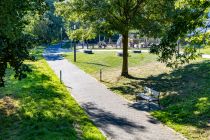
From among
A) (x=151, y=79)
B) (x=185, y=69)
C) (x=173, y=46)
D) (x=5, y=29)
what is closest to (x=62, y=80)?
(x=151, y=79)

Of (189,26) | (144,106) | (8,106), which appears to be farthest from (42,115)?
(189,26)

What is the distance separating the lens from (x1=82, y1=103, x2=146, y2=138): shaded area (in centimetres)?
1344

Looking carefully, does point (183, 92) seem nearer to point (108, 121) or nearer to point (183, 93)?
point (183, 93)

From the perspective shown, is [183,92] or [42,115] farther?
[183,92]

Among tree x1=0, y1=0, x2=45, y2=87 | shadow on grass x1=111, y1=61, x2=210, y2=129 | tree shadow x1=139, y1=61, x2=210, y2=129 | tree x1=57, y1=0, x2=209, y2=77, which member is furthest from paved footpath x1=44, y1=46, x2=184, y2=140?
tree x1=57, y1=0, x2=209, y2=77

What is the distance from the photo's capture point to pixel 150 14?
2472 cm

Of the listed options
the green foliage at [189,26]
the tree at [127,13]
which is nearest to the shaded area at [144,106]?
the green foliage at [189,26]

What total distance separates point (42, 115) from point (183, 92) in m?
7.69

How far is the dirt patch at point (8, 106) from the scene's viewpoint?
16109mm

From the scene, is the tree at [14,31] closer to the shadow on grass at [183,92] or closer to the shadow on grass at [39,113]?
the shadow on grass at [39,113]

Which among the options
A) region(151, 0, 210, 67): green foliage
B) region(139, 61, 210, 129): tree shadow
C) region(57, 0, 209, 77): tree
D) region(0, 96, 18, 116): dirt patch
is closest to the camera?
region(151, 0, 210, 67): green foliage

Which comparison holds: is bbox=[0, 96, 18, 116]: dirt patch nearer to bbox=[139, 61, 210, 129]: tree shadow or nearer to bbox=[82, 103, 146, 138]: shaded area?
bbox=[82, 103, 146, 138]: shaded area

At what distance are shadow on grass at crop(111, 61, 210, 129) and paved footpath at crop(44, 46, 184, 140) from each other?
3.16 ft

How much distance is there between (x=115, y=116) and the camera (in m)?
15.4
